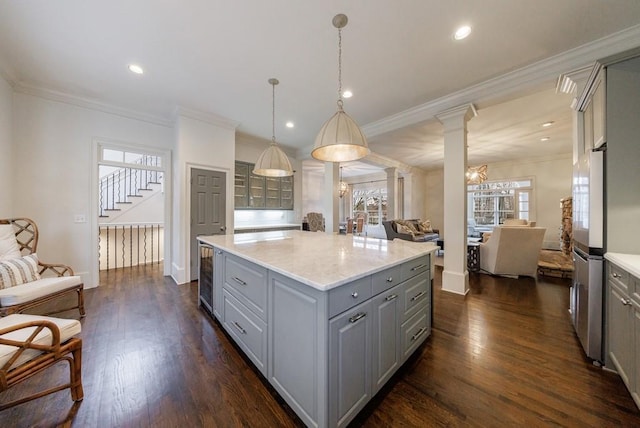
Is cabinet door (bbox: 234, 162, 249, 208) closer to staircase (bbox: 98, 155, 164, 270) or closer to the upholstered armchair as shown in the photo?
staircase (bbox: 98, 155, 164, 270)

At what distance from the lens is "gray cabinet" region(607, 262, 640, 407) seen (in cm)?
137

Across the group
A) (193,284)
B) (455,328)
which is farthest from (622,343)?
(193,284)

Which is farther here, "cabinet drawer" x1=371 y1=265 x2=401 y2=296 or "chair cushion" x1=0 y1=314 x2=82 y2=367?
"cabinet drawer" x1=371 y1=265 x2=401 y2=296

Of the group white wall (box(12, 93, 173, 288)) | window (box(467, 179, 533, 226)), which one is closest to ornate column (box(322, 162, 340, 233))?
white wall (box(12, 93, 173, 288))

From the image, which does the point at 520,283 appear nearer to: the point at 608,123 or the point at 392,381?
the point at 608,123

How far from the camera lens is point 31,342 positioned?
4.03 feet

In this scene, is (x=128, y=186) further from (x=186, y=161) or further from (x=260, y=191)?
(x=260, y=191)

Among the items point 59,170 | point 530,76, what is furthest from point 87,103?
point 530,76

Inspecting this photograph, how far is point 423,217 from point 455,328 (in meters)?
7.38

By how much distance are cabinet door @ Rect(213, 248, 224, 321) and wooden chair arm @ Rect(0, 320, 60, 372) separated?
1073mm

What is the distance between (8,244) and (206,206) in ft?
7.15

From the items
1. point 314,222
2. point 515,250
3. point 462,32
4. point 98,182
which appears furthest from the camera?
point 314,222

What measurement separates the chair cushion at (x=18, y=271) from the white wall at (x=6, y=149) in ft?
3.13

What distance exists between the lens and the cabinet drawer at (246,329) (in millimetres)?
1563
